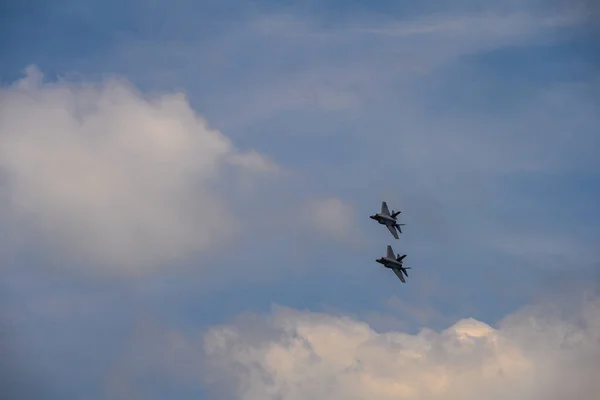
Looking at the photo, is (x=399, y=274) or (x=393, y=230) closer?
(x=399, y=274)

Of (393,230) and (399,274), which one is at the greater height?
(393,230)

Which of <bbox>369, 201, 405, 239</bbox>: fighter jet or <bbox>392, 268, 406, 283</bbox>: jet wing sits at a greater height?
<bbox>369, 201, 405, 239</bbox>: fighter jet

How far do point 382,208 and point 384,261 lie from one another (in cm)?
1811

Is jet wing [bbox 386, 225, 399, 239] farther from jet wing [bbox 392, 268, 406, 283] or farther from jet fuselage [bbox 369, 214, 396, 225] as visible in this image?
jet wing [bbox 392, 268, 406, 283]

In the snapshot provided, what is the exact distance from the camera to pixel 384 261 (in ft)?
519

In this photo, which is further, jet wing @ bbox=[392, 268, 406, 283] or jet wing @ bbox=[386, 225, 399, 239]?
jet wing @ bbox=[386, 225, 399, 239]

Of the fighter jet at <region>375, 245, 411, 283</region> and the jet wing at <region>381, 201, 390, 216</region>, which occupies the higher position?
the jet wing at <region>381, 201, 390, 216</region>

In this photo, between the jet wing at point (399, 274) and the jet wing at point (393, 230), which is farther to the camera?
the jet wing at point (393, 230)

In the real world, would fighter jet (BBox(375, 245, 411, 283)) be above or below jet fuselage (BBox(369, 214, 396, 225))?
below

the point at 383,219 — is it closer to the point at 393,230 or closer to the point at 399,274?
Result: the point at 393,230

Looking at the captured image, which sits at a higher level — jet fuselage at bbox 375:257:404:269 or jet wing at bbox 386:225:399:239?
jet wing at bbox 386:225:399:239

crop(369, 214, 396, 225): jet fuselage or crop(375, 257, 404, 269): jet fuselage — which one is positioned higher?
crop(369, 214, 396, 225): jet fuselage

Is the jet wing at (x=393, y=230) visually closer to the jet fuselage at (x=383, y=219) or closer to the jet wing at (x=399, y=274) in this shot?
the jet fuselage at (x=383, y=219)

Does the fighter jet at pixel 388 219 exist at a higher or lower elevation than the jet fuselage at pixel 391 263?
higher
